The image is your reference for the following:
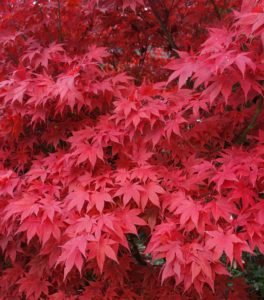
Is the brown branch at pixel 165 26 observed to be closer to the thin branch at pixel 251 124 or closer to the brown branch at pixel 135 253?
the thin branch at pixel 251 124

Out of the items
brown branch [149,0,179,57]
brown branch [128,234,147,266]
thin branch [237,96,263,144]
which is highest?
brown branch [149,0,179,57]

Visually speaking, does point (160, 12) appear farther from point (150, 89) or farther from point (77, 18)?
point (150, 89)

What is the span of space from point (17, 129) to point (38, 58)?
476 millimetres

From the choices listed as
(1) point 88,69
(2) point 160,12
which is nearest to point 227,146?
(1) point 88,69

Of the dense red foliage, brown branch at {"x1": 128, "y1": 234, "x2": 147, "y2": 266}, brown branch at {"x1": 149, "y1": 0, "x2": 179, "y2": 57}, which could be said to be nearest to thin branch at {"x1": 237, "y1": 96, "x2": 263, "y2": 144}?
the dense red foliage

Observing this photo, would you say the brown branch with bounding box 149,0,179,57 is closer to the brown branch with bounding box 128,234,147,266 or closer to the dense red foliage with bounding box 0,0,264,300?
the dense red foliage with bounding box 0,0,264,300

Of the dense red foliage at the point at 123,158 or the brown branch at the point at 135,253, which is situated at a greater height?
the dense red foliage at the point at 123,158

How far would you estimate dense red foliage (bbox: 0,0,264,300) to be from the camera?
1.98 meters

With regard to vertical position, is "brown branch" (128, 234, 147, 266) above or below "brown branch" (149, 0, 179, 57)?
below

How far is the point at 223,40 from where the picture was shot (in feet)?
6.57

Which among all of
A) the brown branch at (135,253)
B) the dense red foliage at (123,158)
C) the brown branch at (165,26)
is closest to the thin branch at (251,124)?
the dense red foliage at (123,158)

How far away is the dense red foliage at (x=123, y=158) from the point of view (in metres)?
1.98

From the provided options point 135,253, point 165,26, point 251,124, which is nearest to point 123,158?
point 251,124

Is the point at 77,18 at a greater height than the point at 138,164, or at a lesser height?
greater
